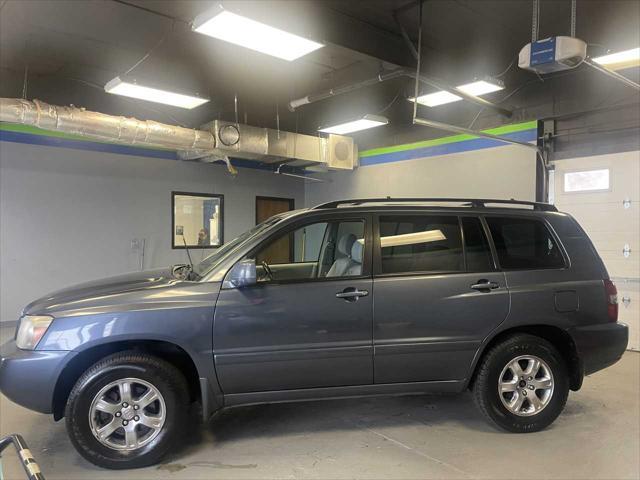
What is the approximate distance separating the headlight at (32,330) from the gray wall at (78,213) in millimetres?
5505

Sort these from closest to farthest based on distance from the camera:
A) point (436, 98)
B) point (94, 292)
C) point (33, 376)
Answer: point (33, 376), point (94, 292), point (436, 98)

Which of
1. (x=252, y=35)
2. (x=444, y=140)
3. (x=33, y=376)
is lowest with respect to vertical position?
(x=33, y=376)

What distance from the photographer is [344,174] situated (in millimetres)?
10336

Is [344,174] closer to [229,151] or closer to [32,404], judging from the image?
[229,151]

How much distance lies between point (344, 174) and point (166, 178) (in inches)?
151

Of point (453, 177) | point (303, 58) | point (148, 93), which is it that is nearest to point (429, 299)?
point (303, 58)

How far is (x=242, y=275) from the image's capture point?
9.67 ft

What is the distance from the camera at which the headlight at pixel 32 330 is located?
2.81m

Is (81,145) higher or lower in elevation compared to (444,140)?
lower

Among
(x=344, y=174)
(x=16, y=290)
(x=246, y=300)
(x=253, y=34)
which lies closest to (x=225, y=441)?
(x=246, y=300)

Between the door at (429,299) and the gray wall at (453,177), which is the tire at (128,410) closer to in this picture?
the door at (429,299)

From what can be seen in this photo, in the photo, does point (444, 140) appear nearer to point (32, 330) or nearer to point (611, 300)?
point (611, 300)

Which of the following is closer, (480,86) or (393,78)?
(480,86)

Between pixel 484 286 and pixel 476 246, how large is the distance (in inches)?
12.6
